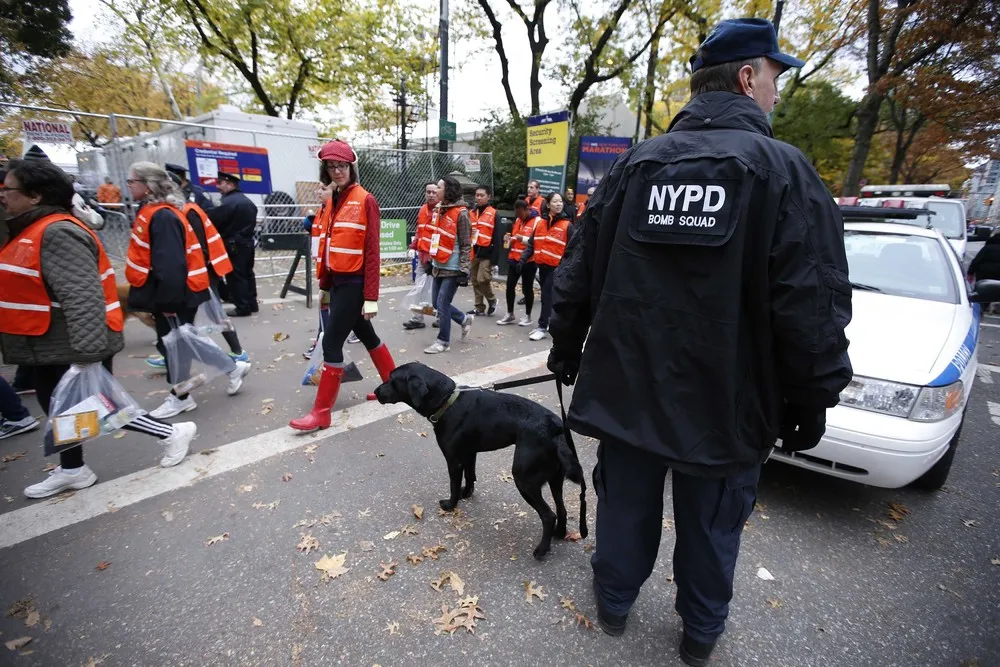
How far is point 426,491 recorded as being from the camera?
10.7 feet

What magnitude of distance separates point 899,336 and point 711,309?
8.22 ft

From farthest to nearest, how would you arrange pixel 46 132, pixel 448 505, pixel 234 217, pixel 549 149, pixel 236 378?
1. pixel 549 149
2. pixel 46 132
3. pixel 234 217
4. pixel 236 378
5. pixel 448 505

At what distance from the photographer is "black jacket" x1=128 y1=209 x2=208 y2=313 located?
12.1ft

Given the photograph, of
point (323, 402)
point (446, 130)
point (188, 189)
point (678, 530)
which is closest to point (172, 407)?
point (323, 402)

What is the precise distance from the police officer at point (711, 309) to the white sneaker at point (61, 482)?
10.7 ft

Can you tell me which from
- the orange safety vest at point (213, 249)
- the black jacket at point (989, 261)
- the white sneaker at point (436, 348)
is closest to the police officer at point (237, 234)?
the orange safety vest at point (213, 249)

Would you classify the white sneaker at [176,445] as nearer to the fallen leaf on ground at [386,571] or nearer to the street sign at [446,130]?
the fallen leaf on ground at [386,571]

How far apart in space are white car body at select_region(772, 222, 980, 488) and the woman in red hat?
3.19 metres

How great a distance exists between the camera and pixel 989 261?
6719 millimetres

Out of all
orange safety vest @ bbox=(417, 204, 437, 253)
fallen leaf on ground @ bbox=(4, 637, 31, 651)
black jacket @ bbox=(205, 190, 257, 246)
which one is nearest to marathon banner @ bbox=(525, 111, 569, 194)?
orange safety vest @ bbox=(417, 204, 437, 253)

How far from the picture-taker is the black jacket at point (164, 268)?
368 centimetres

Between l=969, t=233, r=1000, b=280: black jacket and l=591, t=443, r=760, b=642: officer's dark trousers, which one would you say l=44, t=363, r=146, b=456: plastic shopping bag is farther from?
l=969, t=233, r=1000, b=280: black jacket

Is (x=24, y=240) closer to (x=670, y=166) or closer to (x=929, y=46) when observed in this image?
(x=670, y=166)

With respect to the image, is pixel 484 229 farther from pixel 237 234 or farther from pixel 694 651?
pixel 694 651
